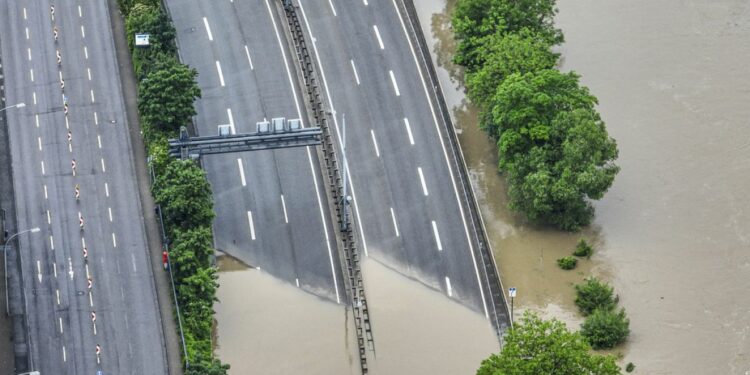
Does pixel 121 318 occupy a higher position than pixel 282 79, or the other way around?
pixel 282 79

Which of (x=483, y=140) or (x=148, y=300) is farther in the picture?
(x=483, y=140)

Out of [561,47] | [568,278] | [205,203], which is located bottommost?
[568,278]

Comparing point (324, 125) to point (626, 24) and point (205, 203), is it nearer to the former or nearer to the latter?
point (205, 203)

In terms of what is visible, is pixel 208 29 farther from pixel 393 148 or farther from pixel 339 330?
pixel 339 330

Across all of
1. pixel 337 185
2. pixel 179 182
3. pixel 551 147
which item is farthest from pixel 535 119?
pixel 179 182

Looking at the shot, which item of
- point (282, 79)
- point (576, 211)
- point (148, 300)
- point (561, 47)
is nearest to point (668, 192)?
point (576, 211)

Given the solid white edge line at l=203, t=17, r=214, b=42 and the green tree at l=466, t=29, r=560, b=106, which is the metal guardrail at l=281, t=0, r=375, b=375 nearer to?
the solid white edge line at l=203, t=17, r=214, b=42

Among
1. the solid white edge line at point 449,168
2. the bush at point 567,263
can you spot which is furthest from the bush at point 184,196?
the bush at point 567,263

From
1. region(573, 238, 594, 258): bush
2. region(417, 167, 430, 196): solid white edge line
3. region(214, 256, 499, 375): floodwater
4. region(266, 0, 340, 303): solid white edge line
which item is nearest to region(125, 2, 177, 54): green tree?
region(266, 0, 340, 303): solid white edge line
